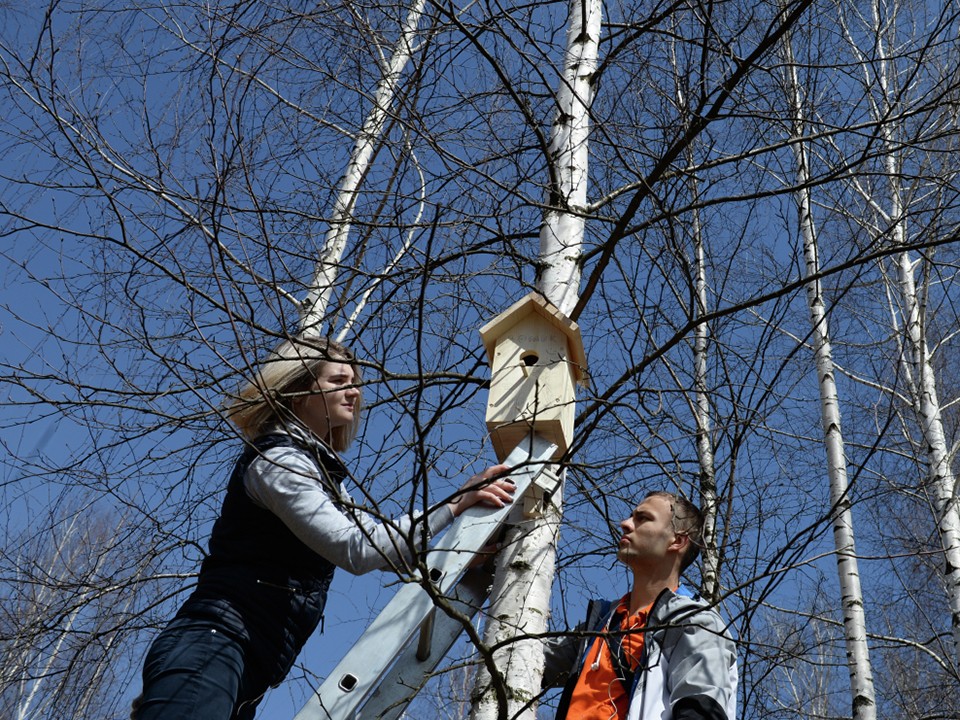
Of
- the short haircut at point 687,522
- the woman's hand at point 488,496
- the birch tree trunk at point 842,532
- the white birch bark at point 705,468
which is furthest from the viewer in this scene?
the birch tree trunk at point 842,532

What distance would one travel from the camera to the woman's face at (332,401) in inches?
114

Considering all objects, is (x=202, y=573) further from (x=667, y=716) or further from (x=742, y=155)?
(x=742, y=155)

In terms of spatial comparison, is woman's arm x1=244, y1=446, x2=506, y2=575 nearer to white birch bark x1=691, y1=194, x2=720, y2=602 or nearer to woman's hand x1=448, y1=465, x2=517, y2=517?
woman's hand x1=448, y1=465, x2=517, y2=517

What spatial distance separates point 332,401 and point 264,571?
0.58 metres

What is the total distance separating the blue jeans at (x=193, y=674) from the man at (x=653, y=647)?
0.72 metres

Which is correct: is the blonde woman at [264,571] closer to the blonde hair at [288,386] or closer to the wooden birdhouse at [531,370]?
the blonde hair at [288,386]

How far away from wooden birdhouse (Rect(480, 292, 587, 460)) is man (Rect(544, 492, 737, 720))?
400 millimetres

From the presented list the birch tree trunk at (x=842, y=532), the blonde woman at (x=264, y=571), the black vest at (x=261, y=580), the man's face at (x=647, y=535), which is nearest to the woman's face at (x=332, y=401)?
the blonde woman at (x=264, y=571)

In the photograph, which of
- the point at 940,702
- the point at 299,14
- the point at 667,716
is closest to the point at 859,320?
the point at 940,702

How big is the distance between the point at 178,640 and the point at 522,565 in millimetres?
944

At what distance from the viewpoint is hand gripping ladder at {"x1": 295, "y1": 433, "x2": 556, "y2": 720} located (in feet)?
7.48

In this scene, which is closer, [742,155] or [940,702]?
[742,155]

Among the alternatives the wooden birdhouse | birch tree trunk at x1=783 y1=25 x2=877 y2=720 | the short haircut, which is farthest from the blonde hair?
birch tree trunk at x1=783 y1=25 x2=877 y2=720

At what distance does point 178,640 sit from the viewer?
2336mm
